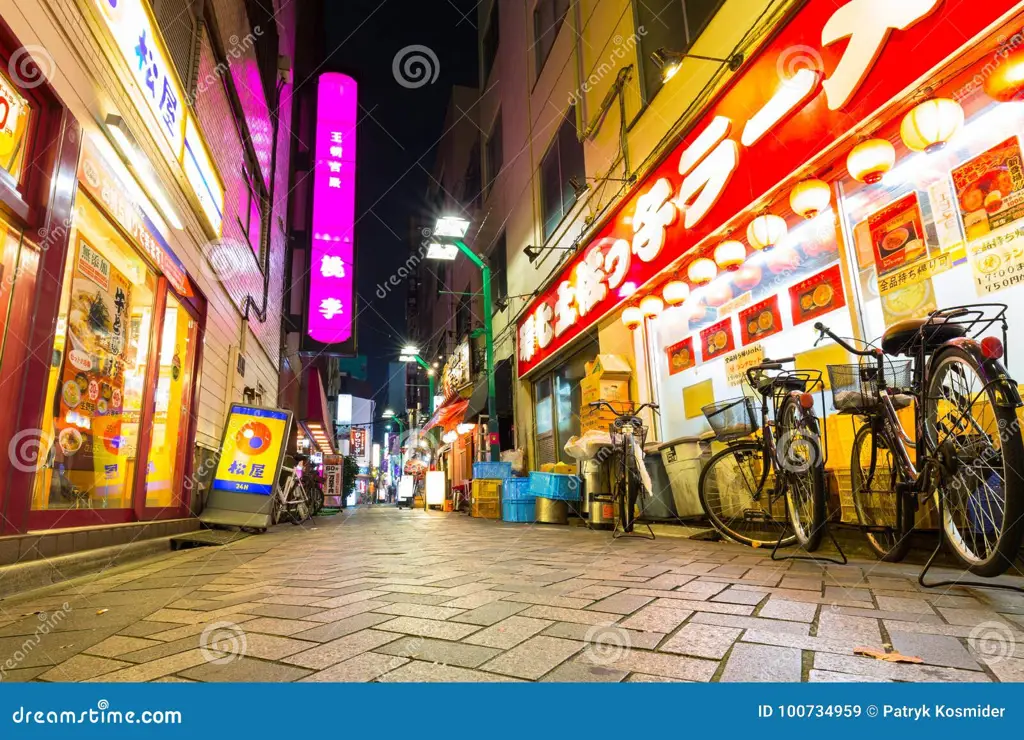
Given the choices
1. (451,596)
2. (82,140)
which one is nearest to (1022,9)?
(451,596)

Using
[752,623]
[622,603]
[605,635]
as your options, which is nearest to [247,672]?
[605,635]

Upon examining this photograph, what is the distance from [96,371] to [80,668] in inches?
161

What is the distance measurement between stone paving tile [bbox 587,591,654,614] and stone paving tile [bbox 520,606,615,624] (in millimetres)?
85

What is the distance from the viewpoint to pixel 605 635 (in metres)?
2.01

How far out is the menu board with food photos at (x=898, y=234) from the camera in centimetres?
457

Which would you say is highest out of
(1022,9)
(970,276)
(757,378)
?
(1022,9)

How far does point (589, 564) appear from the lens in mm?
3980

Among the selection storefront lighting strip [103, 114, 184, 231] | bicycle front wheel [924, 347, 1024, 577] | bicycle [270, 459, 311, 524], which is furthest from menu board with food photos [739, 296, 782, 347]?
bicycle [270, 459, 311, 524]

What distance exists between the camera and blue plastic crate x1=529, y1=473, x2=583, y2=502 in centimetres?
837

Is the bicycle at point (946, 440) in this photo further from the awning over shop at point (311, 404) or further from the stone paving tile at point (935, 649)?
the awning over shop at point (311, 404)

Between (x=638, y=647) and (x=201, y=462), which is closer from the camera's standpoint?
(x=638, y=647)

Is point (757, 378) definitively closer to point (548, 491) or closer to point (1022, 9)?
point (1022, 9)
